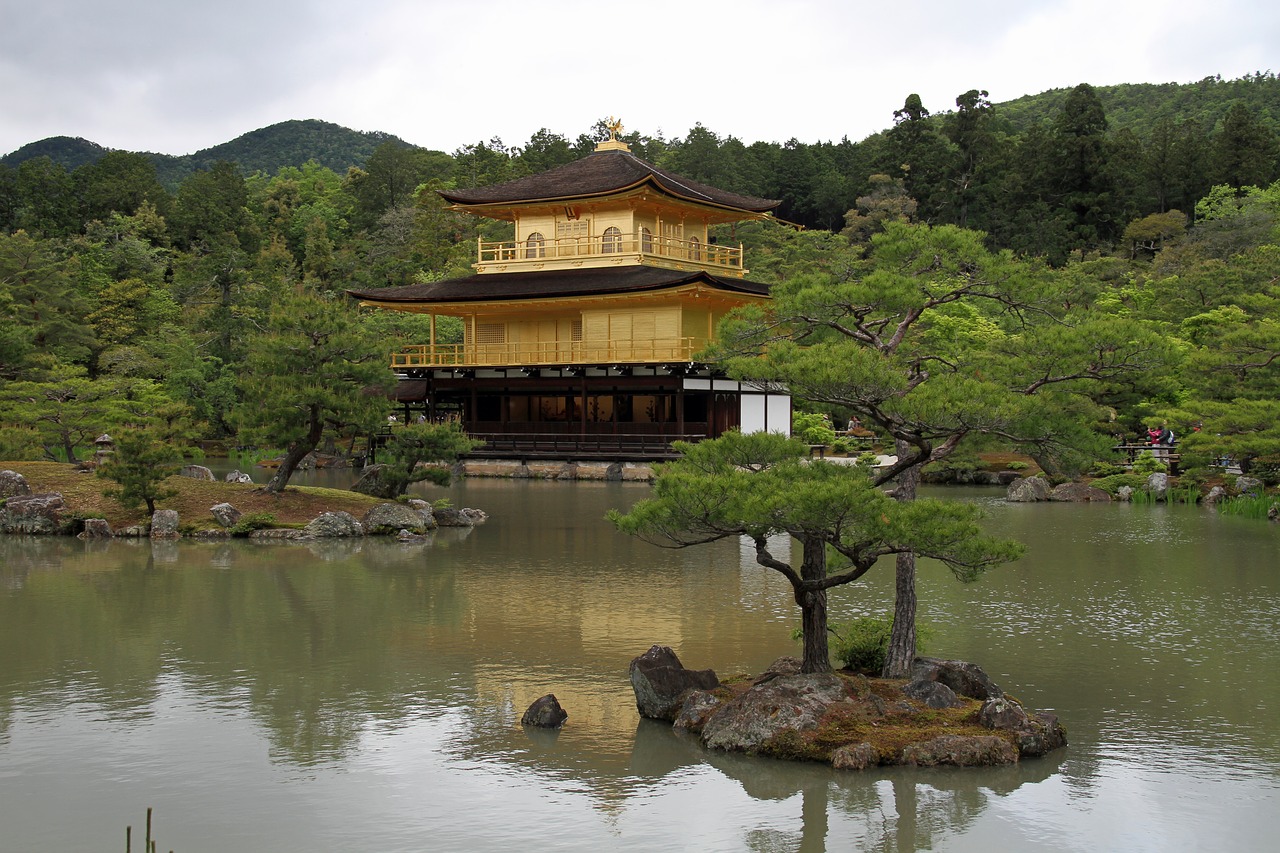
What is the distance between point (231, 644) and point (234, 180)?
52.7 metres

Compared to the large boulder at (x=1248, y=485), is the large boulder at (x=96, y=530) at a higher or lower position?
lower

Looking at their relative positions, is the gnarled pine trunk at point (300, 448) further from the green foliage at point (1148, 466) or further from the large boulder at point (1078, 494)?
the green foliage at point (1148, 466)

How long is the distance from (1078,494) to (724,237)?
102ft

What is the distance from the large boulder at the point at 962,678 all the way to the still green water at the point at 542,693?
0.60 meters

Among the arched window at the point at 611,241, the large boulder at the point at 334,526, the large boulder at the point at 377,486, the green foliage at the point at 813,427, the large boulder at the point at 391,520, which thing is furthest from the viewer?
the arched window at the point at 611,241

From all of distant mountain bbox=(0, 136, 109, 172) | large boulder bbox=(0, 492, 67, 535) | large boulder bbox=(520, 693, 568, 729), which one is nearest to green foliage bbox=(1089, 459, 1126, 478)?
large boulder bbox=(0, 492, 67, 535)


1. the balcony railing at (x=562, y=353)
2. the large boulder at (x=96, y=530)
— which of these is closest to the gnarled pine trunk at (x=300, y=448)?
the large boulder at (x=96, y=530)

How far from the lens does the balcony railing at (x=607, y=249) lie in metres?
34.4

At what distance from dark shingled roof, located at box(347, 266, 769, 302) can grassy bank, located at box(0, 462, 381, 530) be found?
11.8 m

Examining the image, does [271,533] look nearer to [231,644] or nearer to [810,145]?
[231,644]

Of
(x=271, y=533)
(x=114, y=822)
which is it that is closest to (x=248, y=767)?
(x=114, y=822)

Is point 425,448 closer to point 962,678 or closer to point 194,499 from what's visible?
point 194,499

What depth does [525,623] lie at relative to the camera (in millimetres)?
12445

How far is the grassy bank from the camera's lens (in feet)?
64.1
